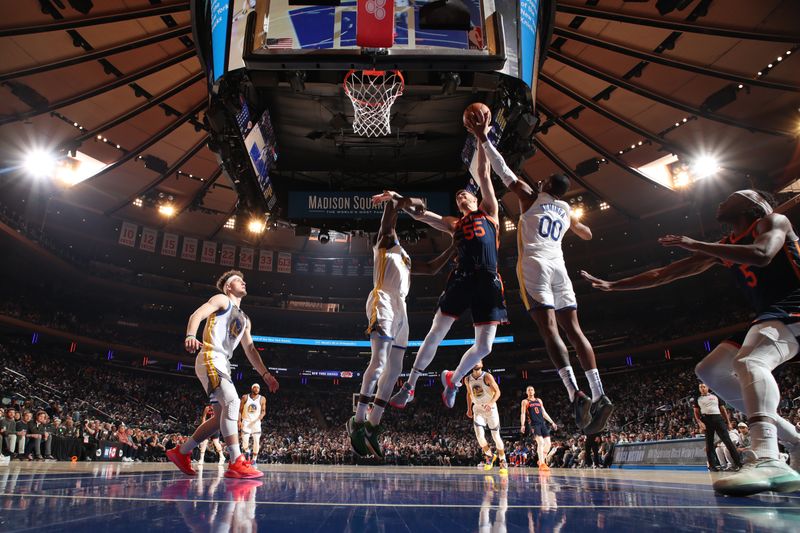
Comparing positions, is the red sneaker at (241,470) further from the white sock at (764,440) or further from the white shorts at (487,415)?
the white shorts at (487,415)

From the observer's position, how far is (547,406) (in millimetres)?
34188

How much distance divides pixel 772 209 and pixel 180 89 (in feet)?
45.3

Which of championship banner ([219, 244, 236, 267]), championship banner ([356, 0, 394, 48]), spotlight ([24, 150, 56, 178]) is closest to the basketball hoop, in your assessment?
championship banner ([356, 0, 394, 48])

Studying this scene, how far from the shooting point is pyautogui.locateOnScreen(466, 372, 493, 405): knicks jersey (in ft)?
37.8

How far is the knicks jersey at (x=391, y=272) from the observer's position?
20.3 feet

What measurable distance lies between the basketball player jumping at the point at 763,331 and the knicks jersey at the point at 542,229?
1187 mm

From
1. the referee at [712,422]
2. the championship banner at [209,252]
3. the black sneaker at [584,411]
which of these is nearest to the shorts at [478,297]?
the black sneaker at [584,411]

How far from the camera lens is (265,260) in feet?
121

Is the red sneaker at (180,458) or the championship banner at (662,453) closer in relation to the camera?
the red sneaker at (180,458)

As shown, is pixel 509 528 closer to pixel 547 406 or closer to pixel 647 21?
pixel 647 21

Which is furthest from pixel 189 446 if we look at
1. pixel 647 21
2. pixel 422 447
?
pixel 422 447

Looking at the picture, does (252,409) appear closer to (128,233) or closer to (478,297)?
(478,297)

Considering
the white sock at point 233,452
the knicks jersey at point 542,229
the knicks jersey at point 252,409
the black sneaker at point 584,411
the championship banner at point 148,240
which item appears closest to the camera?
the black sneaker at point 584,411

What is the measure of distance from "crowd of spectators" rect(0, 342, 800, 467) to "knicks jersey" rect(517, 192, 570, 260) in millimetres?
13675
